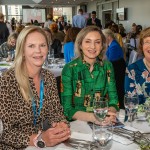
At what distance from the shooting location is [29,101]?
1742 millimetres

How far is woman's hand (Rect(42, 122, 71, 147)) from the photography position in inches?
57.2

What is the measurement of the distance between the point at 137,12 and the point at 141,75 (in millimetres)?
13332

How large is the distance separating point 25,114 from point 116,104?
82 cm

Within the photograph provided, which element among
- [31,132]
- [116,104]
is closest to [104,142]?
[31,132]

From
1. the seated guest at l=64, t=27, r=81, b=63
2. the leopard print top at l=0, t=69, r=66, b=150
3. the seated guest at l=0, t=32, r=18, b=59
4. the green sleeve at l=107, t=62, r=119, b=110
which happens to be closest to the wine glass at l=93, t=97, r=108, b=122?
the leopard print top at l=0, t=69, r=66, b=150

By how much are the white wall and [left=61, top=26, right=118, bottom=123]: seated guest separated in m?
12.1

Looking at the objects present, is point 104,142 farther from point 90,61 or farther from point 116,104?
point 90,61

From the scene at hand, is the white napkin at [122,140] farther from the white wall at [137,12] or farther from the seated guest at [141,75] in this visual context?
the white wall at [137,12]

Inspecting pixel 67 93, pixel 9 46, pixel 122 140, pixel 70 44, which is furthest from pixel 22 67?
pixel 9 46

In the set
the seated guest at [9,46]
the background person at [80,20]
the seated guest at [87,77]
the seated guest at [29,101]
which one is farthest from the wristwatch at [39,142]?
the background person at [80,20]

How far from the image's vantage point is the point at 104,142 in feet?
4.33

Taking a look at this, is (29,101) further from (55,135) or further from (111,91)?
(111,91)

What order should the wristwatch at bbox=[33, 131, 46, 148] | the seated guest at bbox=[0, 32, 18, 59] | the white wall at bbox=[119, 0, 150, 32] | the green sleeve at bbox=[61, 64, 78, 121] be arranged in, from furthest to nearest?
the white wall at bbox=[119, 0, 150, 32] < the seated guest at bbox=[0, 32, 18, 59] < the green sleeve at bbox=[61, 64, 78, 121] < the wristwatch at bbox=[33, 131, 46, 148]

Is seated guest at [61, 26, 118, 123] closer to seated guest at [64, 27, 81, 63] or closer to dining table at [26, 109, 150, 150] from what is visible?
dining table at [26, 109, 150, 150]
